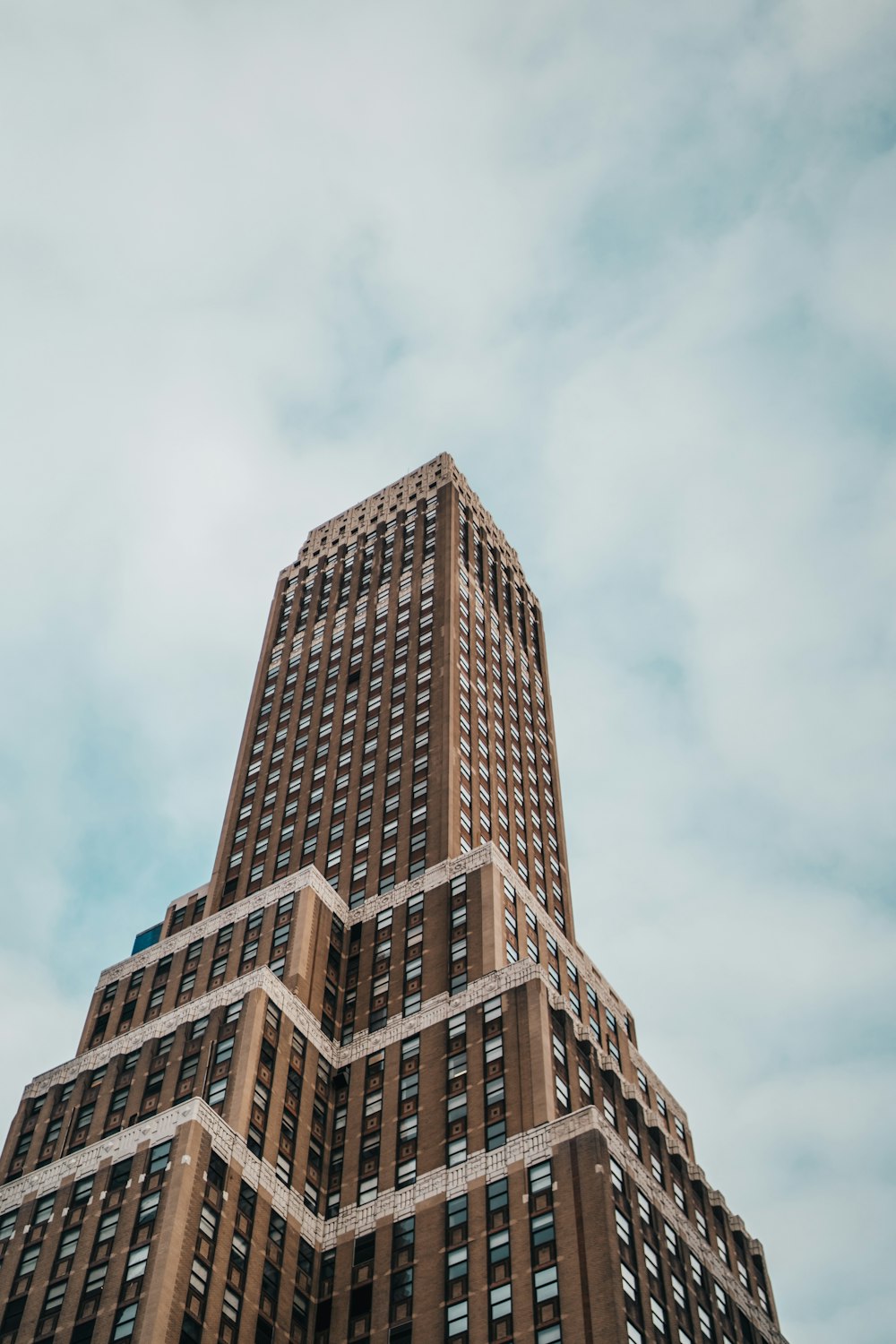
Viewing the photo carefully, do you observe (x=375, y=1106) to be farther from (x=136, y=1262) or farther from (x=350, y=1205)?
(x=136, y=1262)

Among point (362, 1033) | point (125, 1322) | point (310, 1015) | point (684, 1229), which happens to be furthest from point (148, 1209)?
point (684, 1229)

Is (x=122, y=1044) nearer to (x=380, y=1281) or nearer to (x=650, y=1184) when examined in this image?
(x=380, y=1281)

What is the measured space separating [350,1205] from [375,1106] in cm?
760

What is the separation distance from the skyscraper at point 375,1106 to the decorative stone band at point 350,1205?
0.21 metres

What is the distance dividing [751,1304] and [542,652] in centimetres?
8249

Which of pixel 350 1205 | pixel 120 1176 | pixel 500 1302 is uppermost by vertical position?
pixel 350 1205

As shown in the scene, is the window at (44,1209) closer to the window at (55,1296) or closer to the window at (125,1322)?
the window at (55,1296)

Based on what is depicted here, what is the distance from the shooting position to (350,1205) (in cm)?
A: 9125

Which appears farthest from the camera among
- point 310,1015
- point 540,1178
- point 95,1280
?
point 310,1015

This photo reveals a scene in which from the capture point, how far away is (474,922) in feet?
345

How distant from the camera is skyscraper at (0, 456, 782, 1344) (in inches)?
3187

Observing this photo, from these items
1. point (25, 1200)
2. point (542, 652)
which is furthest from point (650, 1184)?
point (542, 652)

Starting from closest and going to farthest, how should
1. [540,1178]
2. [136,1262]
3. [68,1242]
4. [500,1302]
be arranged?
[500,1302]
[136,1262]
[540,1178]
[68,1242]

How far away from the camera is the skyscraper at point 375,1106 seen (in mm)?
80938
